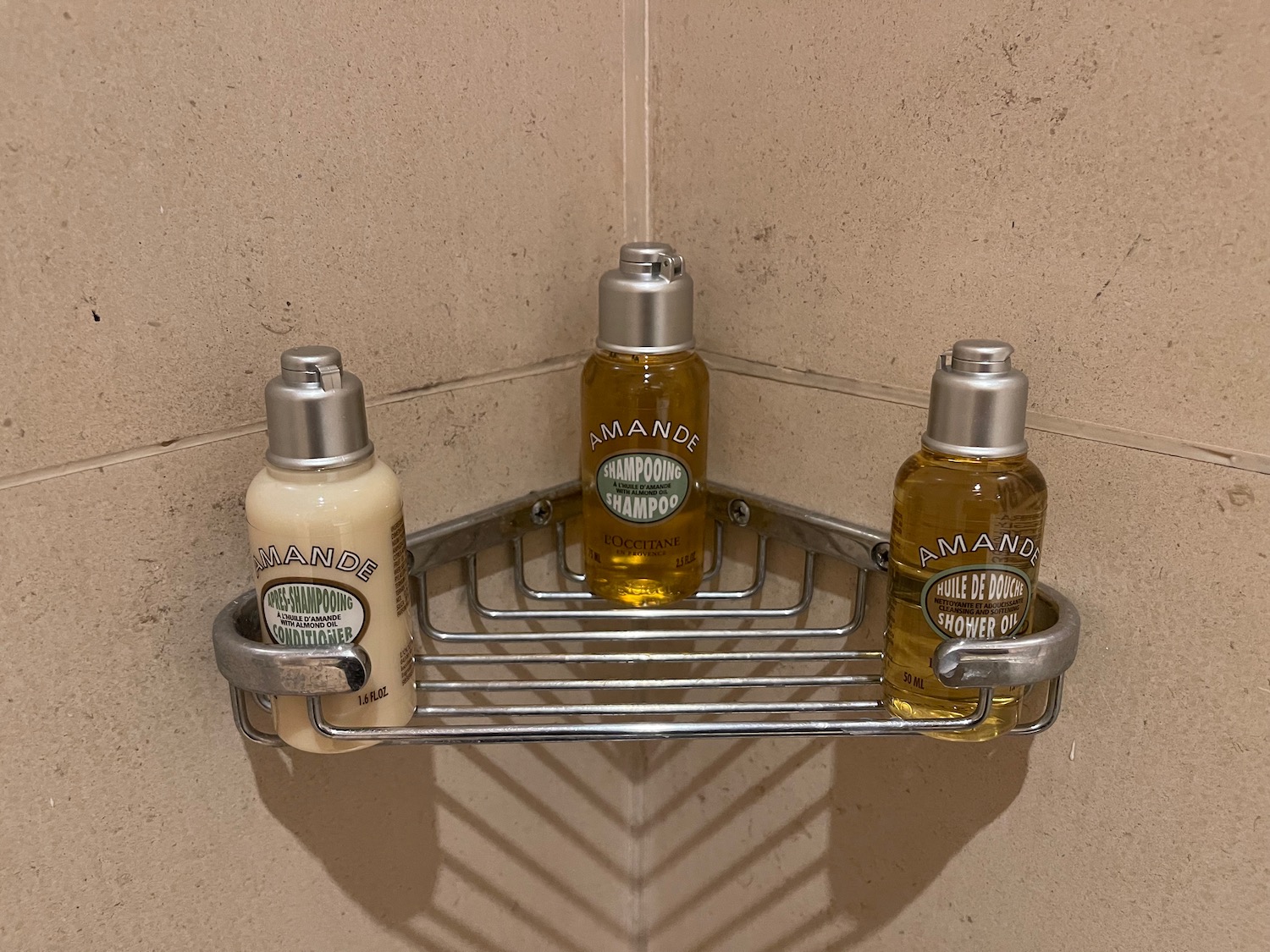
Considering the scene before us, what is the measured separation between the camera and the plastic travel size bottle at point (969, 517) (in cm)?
41

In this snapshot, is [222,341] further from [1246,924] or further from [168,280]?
[1246,924]

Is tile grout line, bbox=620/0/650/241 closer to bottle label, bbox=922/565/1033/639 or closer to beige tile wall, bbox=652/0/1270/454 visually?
beige tile wall, bbox=652/0/1270/454

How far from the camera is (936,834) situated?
1.83 ft

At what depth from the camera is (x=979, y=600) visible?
0.43 meters

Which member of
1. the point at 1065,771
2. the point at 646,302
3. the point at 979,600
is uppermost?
the point at 646,302

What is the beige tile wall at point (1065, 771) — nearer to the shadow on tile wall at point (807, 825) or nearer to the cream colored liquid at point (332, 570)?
the shadow on tile wall at point (807, 825)

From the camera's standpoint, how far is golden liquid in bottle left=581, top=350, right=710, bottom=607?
1.71 ft

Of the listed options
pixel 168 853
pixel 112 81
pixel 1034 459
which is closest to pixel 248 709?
pixel 168 853

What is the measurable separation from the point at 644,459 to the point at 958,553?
6.6 inches

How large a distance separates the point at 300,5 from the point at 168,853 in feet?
1.27

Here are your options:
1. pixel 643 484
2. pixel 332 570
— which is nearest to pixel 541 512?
pixel 643 484

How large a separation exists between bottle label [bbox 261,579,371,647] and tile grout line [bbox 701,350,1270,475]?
264 mm

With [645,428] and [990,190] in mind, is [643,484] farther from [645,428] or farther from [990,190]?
[990,190]

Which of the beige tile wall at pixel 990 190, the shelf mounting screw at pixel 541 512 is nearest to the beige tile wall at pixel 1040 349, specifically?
the beige tile wall at pixel 990 190
